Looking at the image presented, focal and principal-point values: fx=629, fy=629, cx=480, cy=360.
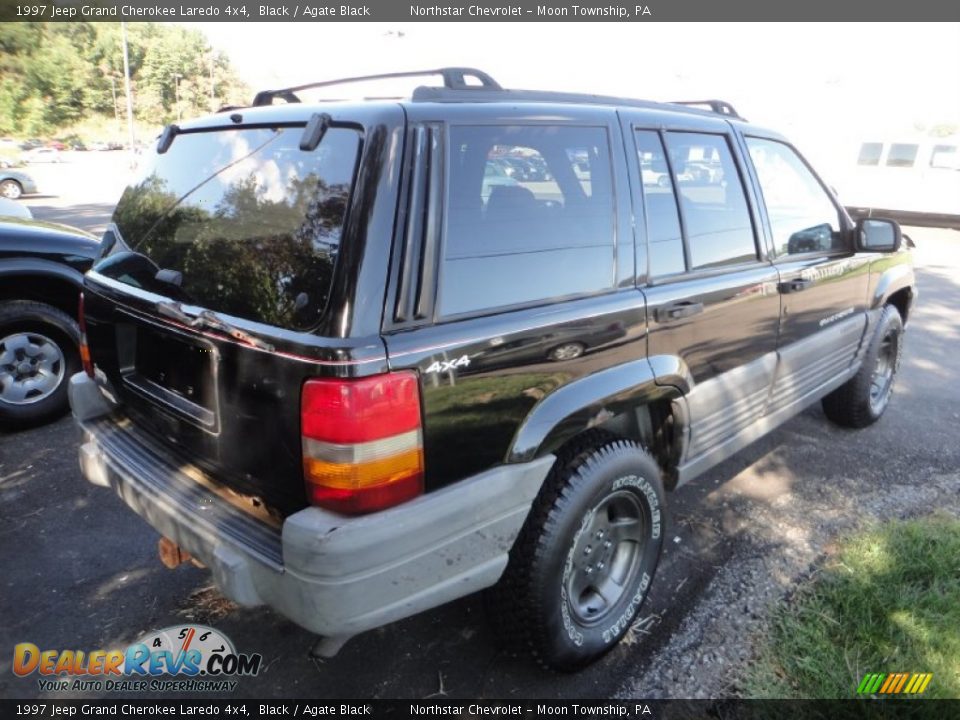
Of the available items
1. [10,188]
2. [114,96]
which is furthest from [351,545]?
[114,96]

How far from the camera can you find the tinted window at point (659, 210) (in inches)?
98.2

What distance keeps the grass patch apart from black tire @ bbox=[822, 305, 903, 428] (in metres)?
1.37

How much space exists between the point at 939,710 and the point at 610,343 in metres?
1.64

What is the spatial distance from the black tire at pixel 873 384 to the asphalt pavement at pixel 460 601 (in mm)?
168

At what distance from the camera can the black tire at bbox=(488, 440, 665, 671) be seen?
2137 millimetres

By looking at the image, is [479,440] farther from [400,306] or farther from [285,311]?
[285,311]

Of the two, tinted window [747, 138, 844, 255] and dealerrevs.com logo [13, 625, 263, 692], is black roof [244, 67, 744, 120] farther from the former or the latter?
dealerrevs.com logo [13, 625, 263, 692]

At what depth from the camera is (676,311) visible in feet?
8.21

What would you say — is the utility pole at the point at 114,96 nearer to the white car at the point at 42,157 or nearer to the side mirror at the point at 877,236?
the white car at the point at 42,157

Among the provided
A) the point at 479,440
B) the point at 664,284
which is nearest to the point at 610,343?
the point at 664,284

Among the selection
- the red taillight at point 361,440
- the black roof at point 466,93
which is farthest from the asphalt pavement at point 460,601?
the black roof at point 466,93

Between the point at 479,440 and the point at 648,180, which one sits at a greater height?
the point at 648,180

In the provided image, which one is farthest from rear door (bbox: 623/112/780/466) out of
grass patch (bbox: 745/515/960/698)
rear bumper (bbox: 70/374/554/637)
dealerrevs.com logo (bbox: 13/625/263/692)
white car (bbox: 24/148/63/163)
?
white car (bbox: 24/148/63/163)

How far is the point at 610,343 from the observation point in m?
2.26
